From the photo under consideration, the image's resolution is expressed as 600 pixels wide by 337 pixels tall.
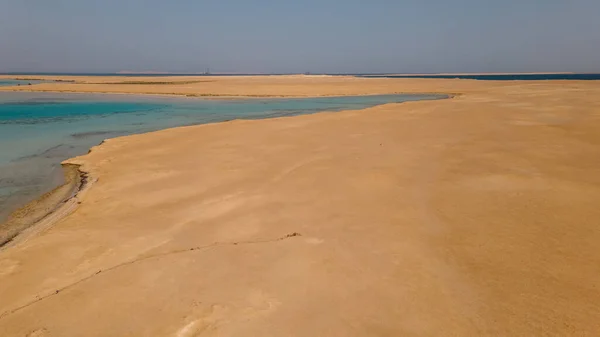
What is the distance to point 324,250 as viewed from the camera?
463cm

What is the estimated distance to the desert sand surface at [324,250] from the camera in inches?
132

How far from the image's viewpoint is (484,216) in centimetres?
547

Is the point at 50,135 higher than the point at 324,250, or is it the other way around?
the point at 50,135

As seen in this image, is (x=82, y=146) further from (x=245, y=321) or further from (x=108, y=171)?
(x=245, y=321)

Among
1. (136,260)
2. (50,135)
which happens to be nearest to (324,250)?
(136,260)

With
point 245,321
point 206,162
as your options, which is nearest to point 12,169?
point 206,162

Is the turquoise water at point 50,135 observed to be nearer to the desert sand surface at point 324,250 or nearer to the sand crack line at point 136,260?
the desert sand surface at point 324,250

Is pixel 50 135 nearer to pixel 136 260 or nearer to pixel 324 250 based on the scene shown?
pixel 136 260

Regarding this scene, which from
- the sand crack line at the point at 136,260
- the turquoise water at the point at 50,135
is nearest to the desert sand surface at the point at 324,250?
the sand crack line at the point at 136,260

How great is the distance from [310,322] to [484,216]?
3417 mm

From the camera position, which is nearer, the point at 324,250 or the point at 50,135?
the point at 324,250

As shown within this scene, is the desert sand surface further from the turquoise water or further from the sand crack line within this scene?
the turquoise water

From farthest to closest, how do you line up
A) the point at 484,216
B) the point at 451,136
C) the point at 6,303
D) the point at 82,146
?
the point at 82,146
the point at 451,136
the point at 484,216
the point at 6,303

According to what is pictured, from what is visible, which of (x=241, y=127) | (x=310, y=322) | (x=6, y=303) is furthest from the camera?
(x=241, y=127)
